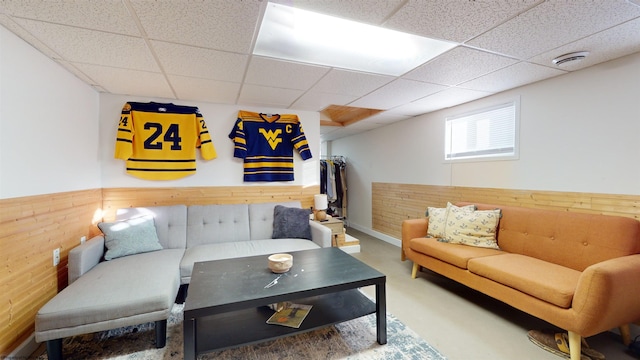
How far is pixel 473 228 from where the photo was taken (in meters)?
2.70

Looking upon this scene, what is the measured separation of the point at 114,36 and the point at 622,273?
138 inches

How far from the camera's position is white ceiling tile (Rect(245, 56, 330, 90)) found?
217 centimetres

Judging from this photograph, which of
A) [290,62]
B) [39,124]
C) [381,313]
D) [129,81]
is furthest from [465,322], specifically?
[129,81]

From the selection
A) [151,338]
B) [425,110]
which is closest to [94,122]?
[151,338]

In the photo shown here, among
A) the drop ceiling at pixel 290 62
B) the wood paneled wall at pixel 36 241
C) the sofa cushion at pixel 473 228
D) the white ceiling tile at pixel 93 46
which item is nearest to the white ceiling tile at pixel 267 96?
the drop ceiling at pixel 290 62

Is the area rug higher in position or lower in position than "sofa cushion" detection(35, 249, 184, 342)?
lower

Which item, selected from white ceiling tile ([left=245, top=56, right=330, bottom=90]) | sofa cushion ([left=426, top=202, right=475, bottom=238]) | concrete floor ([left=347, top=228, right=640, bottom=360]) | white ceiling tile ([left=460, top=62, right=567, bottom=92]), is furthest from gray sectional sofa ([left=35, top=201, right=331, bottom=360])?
white ceiling tile ([left=460, top=62, right=567, bottom=92])

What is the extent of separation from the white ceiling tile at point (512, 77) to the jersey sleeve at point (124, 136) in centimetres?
358

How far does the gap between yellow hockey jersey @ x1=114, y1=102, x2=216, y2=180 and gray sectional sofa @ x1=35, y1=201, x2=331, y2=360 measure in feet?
1.64

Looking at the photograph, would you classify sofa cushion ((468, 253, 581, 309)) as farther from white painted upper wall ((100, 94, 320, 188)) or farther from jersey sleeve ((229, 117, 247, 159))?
jersey sleeve ((229, 117, 247, 159))

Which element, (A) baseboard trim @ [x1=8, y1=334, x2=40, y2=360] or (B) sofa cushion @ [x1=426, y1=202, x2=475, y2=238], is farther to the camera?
(B) sofa cushion @ [x1=426, y1=202, x2=475, y2=238]

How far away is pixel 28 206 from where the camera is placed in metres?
1.83

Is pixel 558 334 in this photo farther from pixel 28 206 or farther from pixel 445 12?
pixel 28 206

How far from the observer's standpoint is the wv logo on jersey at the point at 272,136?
3.52 m
